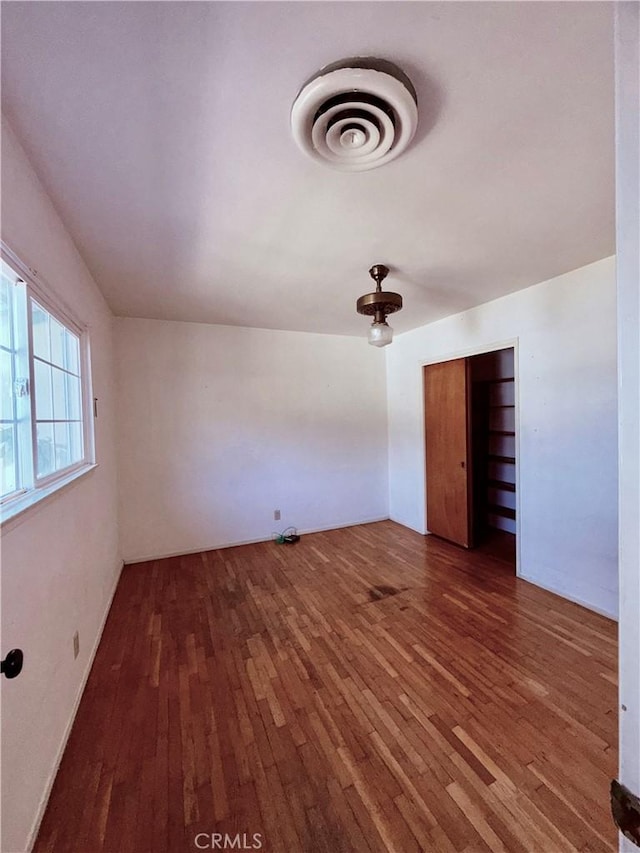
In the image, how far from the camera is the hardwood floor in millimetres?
1138

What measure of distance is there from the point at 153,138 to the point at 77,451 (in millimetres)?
1774

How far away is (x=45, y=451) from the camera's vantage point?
5.22 feet

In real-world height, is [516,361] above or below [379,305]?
below

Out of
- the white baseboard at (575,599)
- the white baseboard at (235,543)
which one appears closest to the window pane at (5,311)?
the white baseboard at (235,543)

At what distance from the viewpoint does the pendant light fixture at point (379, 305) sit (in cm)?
215

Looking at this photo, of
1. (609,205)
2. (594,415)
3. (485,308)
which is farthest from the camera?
(485,308)

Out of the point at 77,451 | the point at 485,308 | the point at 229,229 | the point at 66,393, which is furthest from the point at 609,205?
the point at 77,451

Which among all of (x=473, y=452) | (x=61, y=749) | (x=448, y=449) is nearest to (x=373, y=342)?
(x=448, y=449)

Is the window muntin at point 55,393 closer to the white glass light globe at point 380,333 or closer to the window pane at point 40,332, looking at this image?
the window pane at point 40,332

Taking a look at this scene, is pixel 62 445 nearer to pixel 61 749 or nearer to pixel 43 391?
pixel 43 391

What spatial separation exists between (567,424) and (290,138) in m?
2.57

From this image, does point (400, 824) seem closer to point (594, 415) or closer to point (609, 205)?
point (594, 415)

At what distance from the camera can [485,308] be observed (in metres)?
3.09

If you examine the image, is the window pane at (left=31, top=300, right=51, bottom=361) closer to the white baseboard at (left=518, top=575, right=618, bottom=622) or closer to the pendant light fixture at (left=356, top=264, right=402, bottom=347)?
the pendant light fixture at (left=356, top=264, right=402, bottom=347)
